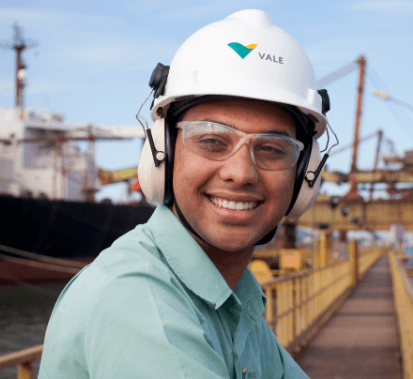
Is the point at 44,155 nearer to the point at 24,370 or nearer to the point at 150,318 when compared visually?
the point at 24,370

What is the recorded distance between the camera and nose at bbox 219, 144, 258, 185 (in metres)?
1.28

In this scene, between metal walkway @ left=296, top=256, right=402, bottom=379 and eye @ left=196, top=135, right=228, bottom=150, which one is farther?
metal walkway @ left=296, top=256, right=402, bottom=379

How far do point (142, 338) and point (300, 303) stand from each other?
7189 millimetres

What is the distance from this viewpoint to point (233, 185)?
4.23 feet

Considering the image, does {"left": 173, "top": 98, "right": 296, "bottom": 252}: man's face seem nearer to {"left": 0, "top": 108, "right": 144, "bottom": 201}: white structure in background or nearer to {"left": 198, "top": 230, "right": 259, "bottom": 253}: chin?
{"left": 198, "top": 230, "right": 259, "bottom": 253}: chin

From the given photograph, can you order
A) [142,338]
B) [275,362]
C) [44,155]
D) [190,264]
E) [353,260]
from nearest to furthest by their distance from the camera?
[142,338] → [190,264] → [275,362] → [353,260] → [44,155]

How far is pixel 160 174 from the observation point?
1.56 m

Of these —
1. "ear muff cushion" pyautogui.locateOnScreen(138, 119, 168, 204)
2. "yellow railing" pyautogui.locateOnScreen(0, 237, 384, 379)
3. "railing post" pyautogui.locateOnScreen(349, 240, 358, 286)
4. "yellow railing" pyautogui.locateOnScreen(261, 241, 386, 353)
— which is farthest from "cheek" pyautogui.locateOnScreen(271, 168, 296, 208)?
"railing post" pyautogui.locateOnScreen(349, 240, 358, 286)

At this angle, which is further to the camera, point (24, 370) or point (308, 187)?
point (24, 370)

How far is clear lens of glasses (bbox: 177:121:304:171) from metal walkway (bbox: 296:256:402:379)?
16.5 ft

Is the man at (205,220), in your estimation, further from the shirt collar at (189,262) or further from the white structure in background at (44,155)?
the white structure in background at (44,155)

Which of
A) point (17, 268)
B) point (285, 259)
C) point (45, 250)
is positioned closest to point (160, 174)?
point (285, 259)

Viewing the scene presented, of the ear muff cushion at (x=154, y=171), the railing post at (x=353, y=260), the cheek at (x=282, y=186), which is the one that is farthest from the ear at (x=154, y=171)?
the railing post at (x=353, y=260)

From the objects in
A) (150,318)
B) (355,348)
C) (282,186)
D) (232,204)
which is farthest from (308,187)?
(355,348)
